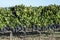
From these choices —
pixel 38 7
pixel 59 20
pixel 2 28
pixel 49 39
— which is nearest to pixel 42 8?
pixel 38 7

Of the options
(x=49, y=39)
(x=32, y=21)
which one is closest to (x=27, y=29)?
(x=32, y=21)

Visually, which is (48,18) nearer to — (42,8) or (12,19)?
(42,8)

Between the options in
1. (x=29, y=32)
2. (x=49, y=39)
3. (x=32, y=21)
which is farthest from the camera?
(x=32, y=21)

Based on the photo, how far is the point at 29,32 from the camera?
22.8 meters

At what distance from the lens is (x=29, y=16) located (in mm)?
24719

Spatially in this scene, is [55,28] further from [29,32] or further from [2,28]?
[2,28]

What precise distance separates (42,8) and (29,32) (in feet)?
11.4

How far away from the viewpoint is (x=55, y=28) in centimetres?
2403

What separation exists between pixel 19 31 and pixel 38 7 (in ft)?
11.2

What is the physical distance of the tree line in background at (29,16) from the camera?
24.4 metres

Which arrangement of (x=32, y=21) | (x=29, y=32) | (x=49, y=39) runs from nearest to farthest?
(x=49, y=39) → (x=29, y=32) → (x=32, y=21)

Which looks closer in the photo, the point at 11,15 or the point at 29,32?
the point at 29,32

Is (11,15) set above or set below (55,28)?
above

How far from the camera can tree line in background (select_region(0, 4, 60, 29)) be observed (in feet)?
80.0
